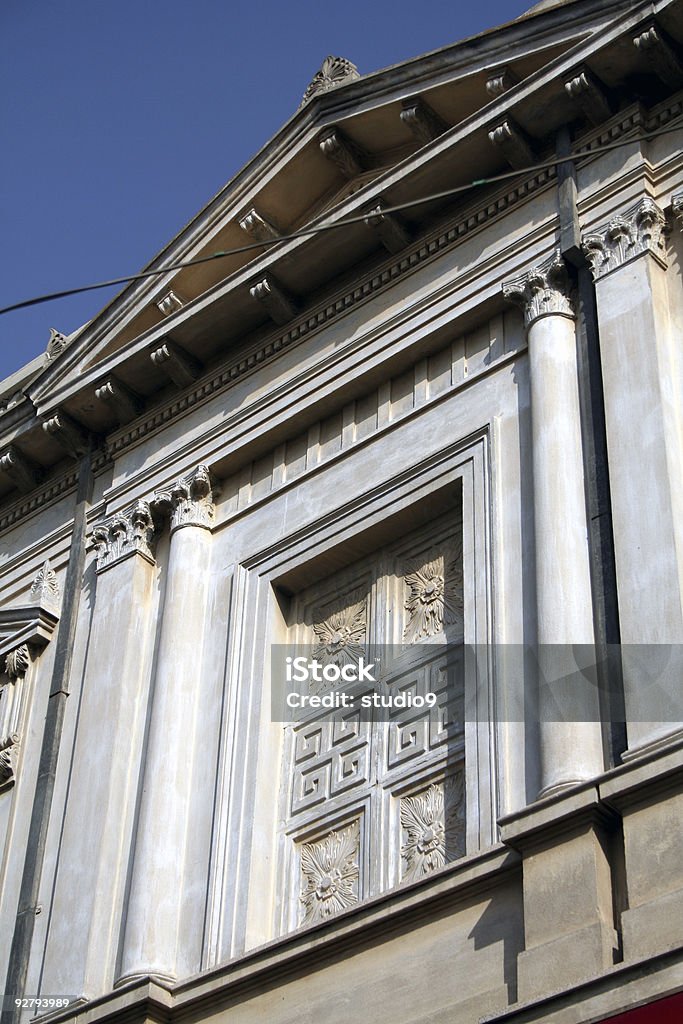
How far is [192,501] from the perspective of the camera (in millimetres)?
16172

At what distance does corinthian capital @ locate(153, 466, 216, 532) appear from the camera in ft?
52.6

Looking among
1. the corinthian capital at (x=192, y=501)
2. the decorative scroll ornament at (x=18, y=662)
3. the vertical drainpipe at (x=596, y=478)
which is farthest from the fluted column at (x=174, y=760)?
the vertical drainpipe at (x=596, y=478)

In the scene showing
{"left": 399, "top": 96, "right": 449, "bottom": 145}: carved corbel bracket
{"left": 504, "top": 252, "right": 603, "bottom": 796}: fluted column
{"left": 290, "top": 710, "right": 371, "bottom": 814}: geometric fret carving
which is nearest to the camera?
{"left": 504, "top": 252, "right": 603, "bottom": 796}: fluted column

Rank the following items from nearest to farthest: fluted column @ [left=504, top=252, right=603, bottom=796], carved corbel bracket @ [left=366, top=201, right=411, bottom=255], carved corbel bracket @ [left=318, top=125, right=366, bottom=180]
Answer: fluted column @ [left=504, top=252, right=603, bottom=796] < carved corbel bracket @ [left=366, top=201, right=411, bottom=255] < carved corbel bracket @ [left=318, top=125, right=366, bottom=180]

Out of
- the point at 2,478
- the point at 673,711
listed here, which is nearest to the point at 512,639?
the point at 673,711

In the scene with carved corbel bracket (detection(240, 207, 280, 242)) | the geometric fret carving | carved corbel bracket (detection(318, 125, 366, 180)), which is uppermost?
carved corbel bracket (detection(318, 125, 366, 180))

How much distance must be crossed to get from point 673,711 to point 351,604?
4.10 m

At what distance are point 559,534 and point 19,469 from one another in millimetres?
7219

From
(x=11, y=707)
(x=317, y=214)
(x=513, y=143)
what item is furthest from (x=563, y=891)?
(x=317, y=214)

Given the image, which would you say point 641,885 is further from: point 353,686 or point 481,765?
point 353,686

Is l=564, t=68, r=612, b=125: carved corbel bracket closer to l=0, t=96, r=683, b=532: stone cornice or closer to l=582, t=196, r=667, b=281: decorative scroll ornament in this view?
l=0, t=96, r=683, b=532: stone cornice

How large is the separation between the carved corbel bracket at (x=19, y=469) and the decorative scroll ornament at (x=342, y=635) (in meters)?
4.47

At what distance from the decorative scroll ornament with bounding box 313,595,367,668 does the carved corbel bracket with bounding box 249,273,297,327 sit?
2918 mm

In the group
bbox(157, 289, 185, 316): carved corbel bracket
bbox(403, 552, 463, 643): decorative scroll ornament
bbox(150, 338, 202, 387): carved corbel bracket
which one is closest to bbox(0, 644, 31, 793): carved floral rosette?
bbox(150, 338, 202, 387): carved corbel bracket
